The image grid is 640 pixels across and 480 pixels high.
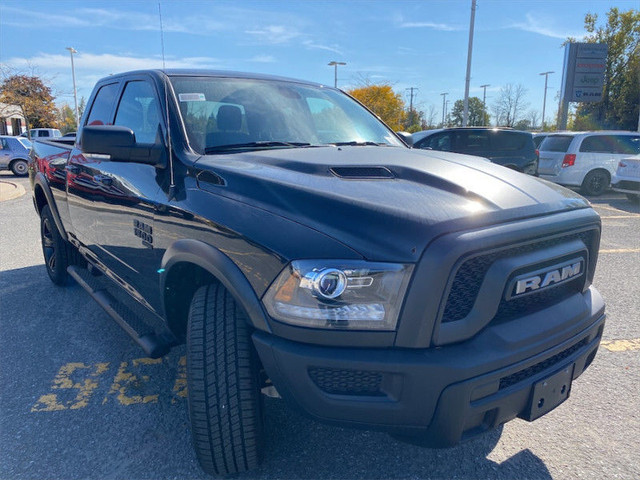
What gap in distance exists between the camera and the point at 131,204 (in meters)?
2.77

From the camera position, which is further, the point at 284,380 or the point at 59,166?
the point at 59,166

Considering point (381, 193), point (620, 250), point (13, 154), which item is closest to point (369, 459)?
point (381, 193)

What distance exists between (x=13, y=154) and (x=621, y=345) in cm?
1922

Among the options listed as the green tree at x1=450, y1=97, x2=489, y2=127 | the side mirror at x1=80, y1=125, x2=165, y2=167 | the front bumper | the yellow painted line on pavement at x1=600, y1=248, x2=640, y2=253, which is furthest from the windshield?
the green tree at x1=450, y1=97, x2=489, y2=127

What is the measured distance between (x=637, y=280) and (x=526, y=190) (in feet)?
12.8

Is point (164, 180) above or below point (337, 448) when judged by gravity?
above

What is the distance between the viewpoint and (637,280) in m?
5.14

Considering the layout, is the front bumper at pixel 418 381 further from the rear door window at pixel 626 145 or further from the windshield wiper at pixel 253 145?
the rear door window at pixel 626 145

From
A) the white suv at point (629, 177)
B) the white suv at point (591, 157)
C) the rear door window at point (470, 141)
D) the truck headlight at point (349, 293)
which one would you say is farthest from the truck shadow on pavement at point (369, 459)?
the white suv at point (591, 157)

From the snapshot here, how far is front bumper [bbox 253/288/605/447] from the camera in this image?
1633mm

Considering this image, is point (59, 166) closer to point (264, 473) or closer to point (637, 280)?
point (264, 473)

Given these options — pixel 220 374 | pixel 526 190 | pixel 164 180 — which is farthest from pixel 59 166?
pixel 526 190

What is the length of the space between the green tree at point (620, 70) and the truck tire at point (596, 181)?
22.0 metres

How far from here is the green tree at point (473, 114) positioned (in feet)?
200
